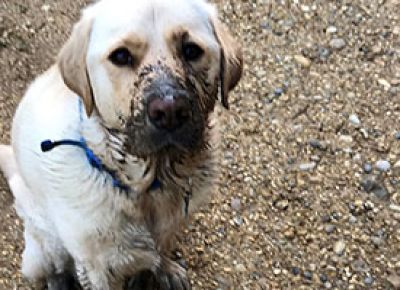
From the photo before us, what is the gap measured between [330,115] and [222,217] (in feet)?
2.53

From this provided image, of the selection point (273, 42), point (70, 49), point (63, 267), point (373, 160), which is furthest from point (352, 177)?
point (70, 49)

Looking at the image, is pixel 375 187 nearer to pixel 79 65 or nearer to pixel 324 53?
pixel 324 53

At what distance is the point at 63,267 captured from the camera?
349cm

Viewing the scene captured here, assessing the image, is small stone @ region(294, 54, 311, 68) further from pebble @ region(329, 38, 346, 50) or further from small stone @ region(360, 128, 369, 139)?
small stone @ region(360, 128, 369, 139)

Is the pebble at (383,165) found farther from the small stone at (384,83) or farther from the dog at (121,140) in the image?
the dog at (121,140)

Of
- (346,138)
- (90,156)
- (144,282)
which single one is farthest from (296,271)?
(90,156)

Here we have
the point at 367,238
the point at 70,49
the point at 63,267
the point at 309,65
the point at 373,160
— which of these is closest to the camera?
the point at 70,49

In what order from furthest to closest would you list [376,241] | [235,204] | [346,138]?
[346,138] → [235,204] → [376,241]

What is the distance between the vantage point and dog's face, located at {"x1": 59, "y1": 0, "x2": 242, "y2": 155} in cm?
261

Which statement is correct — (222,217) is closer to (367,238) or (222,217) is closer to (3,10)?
(367,238)

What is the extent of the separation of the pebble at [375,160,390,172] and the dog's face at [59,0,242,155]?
137 cm

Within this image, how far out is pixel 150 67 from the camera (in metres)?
2.63

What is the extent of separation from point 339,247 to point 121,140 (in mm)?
1298

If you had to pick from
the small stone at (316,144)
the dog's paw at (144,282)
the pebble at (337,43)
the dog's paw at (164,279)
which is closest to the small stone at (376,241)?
the small stone at (316,144)
